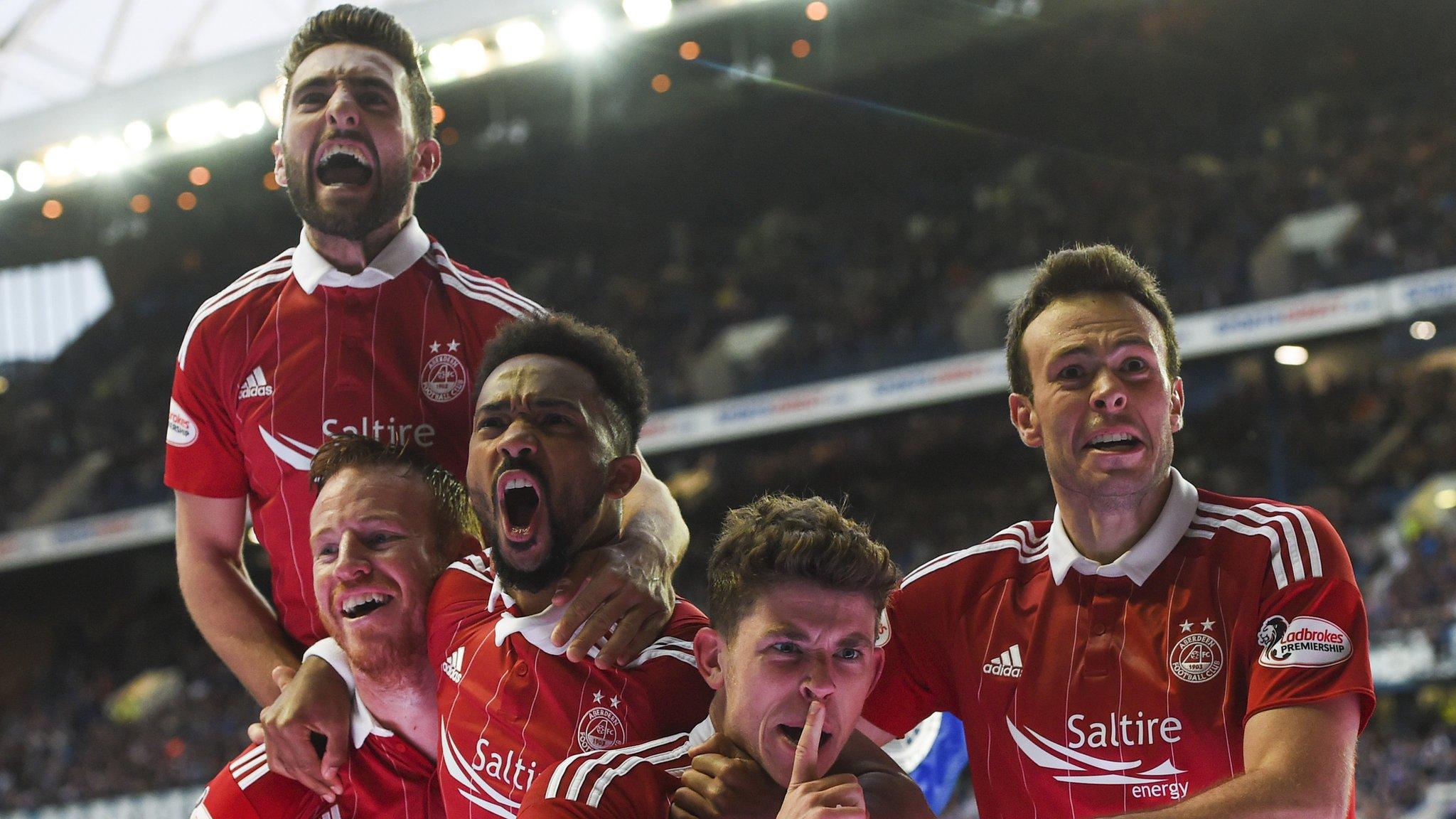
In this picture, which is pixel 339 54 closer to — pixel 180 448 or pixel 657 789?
pixel 180 448

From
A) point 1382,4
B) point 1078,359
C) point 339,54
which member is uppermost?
point 1382,4

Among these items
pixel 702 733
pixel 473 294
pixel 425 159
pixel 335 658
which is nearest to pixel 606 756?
pixel 702 733

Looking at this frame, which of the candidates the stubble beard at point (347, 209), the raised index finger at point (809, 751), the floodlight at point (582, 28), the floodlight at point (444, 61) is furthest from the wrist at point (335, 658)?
the floodlight at point (582, 28)

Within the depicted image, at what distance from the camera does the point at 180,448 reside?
3527 mm

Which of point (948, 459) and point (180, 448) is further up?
point (948, 459)

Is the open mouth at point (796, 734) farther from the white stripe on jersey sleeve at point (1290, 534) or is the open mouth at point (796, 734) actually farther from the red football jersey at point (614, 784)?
the white stripe on jersey sleeve at point (1290, 534)

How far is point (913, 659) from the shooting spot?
2.97m

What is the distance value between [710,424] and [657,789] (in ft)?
53.1

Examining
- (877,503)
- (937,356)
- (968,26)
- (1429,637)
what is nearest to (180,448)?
(1429,637)

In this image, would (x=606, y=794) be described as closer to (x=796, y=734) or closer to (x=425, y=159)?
(x=796, y=734)

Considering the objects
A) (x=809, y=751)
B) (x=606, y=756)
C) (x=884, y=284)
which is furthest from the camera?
(x=884, y=284)

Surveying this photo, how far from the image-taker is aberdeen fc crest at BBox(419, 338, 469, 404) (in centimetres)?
338

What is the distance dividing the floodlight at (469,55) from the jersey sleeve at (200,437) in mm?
13491

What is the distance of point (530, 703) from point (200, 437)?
4.26 ft
